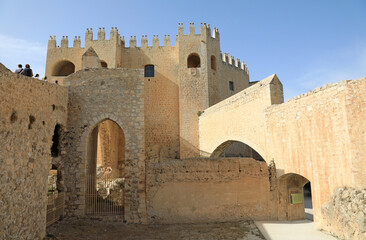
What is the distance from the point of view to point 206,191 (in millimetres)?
9359

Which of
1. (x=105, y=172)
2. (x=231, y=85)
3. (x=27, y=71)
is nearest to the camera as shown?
(x=27, y=71)

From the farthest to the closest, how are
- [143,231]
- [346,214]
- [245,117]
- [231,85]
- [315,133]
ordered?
1. [231,85]
2. [245,117]
3. [315,133]
4. [143,231]
5. [346,214]

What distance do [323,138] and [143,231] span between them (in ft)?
20.5

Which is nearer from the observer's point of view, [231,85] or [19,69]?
[19,69]

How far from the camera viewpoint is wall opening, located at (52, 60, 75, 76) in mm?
19320

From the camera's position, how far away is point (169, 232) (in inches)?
318

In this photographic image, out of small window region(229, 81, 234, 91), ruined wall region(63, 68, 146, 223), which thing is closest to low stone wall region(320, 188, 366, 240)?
ruined wall region(63, 68, 146, 223)

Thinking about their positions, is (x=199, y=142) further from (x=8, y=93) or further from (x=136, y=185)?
(x=8, y=93)

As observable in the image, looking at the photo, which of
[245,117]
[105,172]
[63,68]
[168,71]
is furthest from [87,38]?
[245,117]

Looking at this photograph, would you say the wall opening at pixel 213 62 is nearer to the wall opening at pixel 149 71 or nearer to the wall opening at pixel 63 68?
the wall opening at pixel 149 71

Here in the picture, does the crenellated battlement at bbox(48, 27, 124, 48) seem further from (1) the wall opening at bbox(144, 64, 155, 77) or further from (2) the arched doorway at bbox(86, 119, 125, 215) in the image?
(2) the arched doorway at bbox(86, 119, 125, 215)

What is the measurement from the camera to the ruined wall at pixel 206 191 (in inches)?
357

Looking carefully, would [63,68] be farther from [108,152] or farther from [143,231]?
[143,231]

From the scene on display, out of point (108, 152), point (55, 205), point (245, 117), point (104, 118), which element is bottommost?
point (55, 205)
